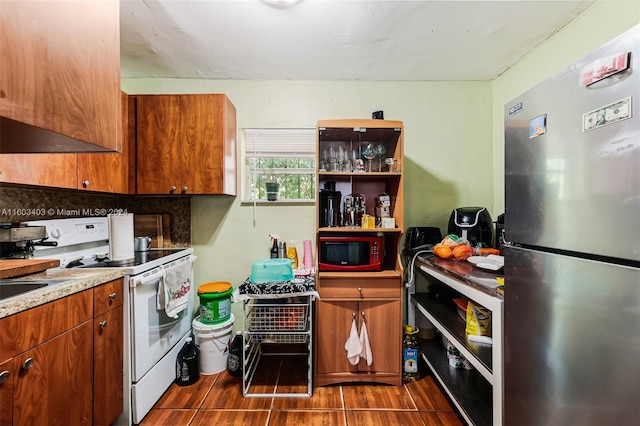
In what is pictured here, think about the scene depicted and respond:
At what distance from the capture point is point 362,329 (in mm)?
1884

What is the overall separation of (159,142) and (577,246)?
8.11ft

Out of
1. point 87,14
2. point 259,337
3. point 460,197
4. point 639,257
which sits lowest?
point 259,337

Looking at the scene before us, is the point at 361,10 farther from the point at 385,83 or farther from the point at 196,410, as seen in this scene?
the point at 196,410

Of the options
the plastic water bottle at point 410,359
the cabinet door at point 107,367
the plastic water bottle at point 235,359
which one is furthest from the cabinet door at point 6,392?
the plastic water bottle at point 410,359

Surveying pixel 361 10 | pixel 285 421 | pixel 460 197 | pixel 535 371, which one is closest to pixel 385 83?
pixel 361 10

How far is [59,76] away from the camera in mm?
749

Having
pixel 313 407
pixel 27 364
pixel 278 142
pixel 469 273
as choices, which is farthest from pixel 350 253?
pixel 27 364

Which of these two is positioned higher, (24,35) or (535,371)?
(24,35)

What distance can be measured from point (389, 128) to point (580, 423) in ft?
5.74

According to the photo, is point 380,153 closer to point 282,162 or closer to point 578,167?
point 282,162

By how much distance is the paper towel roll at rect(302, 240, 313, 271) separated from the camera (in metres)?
2.29

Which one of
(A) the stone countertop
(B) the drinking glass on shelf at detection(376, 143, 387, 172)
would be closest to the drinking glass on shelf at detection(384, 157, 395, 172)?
(B) the drinking glass on shelf at detection(376, 143, 387, 172)

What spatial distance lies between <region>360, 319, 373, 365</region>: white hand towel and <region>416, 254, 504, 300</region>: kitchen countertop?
66 centimetres

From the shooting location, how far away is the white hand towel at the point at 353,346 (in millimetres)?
1839
